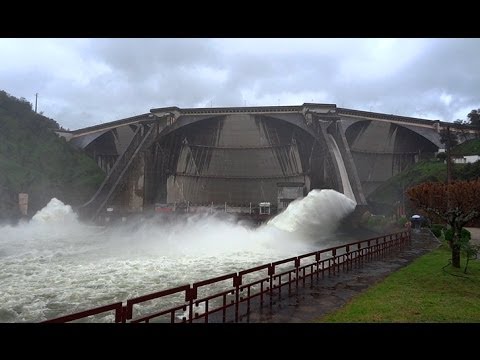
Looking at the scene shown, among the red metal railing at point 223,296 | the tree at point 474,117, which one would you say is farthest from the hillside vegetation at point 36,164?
the tree at point 474,117

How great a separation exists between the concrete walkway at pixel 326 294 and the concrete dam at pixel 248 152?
25890 millimetres

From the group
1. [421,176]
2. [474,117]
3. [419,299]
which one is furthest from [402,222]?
[474,117]

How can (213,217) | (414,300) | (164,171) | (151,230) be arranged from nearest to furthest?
1. (414,300)
2. (151,230)
3. (213,217)
4. (164,171)

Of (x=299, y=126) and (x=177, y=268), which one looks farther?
(x=299, y=126)

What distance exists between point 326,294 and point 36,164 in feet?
179

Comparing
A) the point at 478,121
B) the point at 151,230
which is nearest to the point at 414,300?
the point at 151,230

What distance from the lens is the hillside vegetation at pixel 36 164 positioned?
4703cm

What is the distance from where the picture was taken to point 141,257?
1888 centimetres

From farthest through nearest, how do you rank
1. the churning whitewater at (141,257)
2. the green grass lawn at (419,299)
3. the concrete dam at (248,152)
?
the concrete dam at (248,152) < the churning whitewater at (141,257) < the green grass lawn at (419,299)

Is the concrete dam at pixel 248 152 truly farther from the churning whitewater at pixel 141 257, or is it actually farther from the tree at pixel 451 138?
the churning whitewater at pixel 141 257

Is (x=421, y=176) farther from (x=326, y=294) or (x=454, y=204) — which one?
(x=326, y=294)
